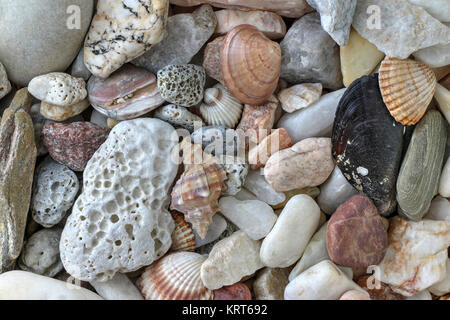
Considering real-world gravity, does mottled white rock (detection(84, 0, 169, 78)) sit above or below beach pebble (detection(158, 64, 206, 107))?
above

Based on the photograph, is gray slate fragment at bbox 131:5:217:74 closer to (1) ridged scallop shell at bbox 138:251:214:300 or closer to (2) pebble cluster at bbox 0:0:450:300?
(2) pebble cluster at bbox 0:0:450:300

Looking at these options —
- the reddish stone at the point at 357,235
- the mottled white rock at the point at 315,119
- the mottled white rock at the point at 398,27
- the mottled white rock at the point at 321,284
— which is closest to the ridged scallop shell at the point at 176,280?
the mottled white rock at the point at 321,284

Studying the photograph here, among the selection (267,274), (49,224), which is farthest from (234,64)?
(49,224)

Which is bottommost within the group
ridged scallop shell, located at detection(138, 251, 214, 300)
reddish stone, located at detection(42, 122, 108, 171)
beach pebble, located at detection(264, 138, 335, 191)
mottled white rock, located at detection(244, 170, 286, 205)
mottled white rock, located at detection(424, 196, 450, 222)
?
ridged scallop shell, located at detection(138, 251, 214, 300)

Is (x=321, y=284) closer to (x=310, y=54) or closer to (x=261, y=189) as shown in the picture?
(x=261, y=189)

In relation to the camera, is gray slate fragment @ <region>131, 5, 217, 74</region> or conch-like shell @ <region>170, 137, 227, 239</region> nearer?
conch-like shell @ <region>170, 137, 227, 239</region>

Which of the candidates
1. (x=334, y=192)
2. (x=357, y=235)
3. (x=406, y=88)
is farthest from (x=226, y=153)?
(x=406, y=88)

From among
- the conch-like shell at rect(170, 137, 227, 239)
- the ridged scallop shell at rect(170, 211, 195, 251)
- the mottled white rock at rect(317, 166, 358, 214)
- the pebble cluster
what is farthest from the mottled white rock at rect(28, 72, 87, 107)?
the mottled white rock at rect(317, 166, 358, 214)
